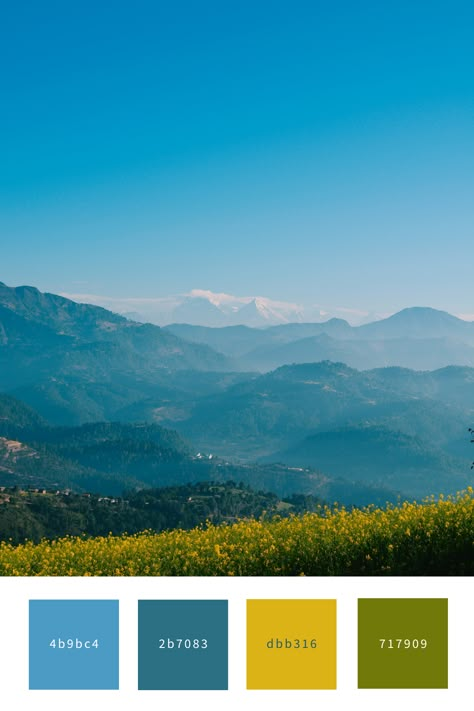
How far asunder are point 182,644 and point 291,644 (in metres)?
2.68

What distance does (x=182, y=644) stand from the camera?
15586mm

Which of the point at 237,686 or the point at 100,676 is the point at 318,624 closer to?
the point at 237,686

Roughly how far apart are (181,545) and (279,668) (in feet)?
33.8

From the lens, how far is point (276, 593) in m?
16.3

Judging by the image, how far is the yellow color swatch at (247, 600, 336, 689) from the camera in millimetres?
15219

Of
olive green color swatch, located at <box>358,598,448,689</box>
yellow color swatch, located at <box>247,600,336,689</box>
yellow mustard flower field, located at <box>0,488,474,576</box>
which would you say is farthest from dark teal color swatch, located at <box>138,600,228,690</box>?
yellow mustard flower field, located at <box>0,488,474,576</box>

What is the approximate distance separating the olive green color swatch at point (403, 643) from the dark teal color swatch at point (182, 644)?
3.46 metres

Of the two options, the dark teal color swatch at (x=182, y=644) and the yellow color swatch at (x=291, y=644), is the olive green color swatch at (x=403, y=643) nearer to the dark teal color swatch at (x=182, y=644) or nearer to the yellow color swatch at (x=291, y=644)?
the yellow color swatch at (x=291, y=644)

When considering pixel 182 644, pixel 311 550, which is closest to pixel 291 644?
pixel 182 644

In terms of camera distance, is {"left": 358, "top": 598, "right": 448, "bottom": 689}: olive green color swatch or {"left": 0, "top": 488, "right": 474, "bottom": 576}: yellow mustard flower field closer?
{"left": 358, "top": 598, "right": 448, "bottom": 689}: olive green color swatch

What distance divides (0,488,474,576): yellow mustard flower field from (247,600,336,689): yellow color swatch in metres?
4.32

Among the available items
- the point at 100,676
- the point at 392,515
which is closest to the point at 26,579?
the point at 100,676

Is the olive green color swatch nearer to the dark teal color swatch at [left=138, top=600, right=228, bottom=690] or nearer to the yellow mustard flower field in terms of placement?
the dark teal color swatch at [left=138, top=600, right=228, bottom=690]

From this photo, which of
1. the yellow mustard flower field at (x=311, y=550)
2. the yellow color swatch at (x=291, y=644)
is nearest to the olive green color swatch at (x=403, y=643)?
the yellow color swatch at (x=291, y=644)
